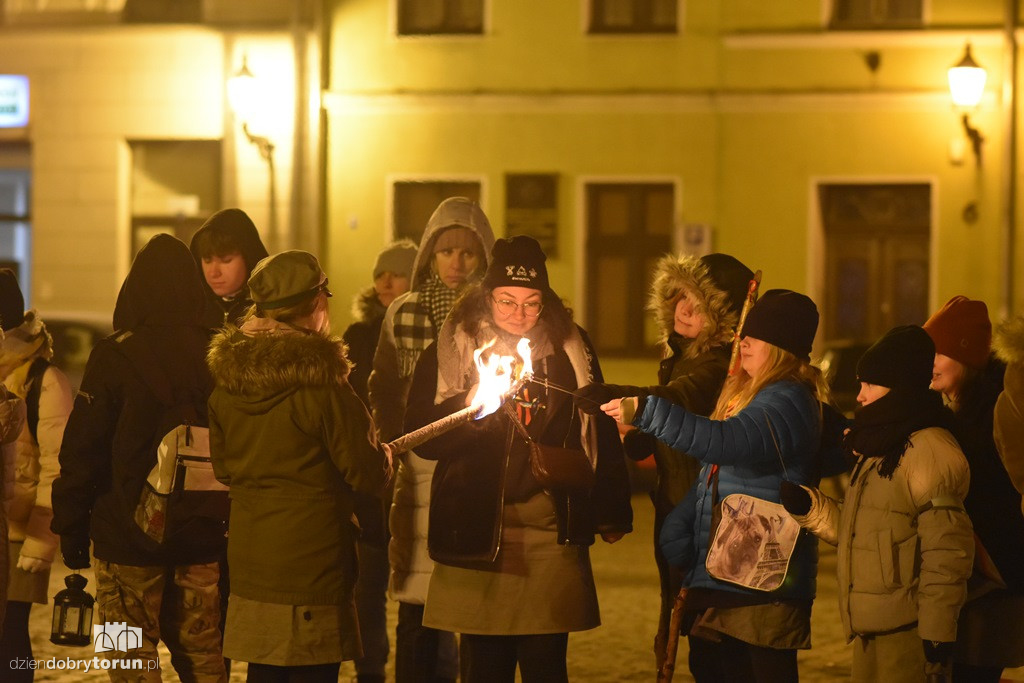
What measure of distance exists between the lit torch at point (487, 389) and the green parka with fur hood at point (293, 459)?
7.5 inches

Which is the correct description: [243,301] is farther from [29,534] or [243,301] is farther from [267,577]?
[267,577]

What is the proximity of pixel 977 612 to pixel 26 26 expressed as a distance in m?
17.2

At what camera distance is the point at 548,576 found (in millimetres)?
5352

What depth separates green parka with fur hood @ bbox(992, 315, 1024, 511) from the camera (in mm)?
5809

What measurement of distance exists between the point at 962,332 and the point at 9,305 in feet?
11.9

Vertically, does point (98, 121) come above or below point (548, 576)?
above

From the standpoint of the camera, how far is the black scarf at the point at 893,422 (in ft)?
16.4

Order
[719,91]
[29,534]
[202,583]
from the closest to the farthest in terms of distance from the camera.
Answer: [202,583] < [29,534] < [719,91]

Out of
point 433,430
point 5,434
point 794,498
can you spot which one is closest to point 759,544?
point 794,498

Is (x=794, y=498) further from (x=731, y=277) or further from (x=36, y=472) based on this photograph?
(x=36, y=472)

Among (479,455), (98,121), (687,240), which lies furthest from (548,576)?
(98,121)

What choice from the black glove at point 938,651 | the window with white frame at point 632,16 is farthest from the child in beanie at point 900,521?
the window with white frame at point 632,16

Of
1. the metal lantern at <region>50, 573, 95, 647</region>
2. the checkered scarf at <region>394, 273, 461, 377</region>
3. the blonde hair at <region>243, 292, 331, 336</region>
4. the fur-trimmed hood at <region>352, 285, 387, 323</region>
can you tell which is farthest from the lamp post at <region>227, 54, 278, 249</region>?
the blonde hair at <region>243, 292, 331, 336</region>

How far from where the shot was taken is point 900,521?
492cm
